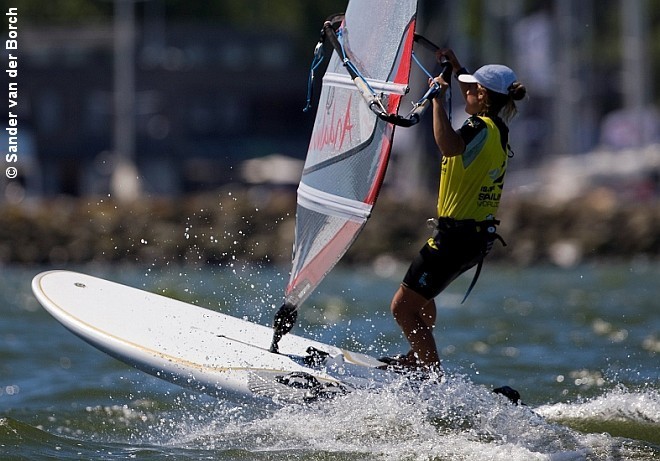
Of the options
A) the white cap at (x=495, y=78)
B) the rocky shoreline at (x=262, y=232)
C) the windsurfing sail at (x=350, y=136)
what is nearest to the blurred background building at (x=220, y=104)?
the rocky shoreline at (x=262, y=232)

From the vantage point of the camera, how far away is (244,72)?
143 ft

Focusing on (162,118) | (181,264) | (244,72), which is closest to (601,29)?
(244,72)

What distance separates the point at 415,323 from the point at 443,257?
376 millimetres

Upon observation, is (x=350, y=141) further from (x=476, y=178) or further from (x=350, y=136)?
(x=476, y=178)

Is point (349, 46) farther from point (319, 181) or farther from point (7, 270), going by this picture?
point (7, 270)

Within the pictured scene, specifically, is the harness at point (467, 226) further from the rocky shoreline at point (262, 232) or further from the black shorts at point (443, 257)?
the rocky shoreline at point (262, 232)

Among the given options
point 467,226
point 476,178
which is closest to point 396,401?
point 467,226

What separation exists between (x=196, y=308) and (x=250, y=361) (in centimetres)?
118

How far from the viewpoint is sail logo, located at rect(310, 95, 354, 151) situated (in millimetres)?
6371

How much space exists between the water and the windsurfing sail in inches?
31.0

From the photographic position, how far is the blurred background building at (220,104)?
30328mm

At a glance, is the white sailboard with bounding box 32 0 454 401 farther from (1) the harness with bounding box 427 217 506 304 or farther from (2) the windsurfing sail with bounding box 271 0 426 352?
(1) the harness with bounding box 427 217 506 304

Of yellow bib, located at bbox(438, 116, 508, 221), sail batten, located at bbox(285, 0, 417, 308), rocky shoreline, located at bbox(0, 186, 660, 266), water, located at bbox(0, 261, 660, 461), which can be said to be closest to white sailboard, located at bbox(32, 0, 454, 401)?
sail batten, located at bbox(285, 0, 417, 308)

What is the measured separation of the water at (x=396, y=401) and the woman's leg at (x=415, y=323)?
20 centimetres
